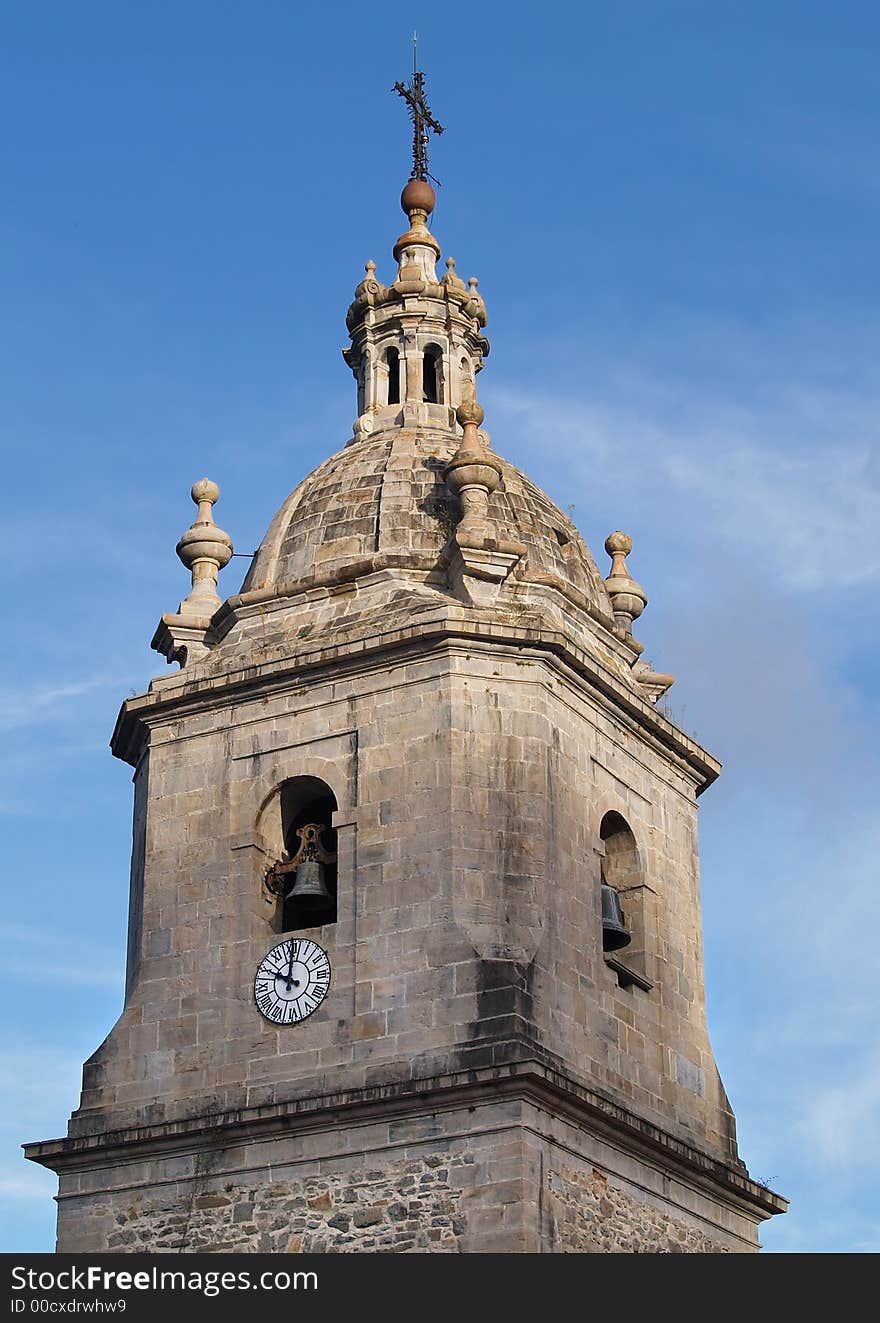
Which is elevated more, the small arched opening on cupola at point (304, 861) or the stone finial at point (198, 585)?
the stone finial at point (198, 585)

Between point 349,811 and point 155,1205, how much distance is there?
15.0 feet

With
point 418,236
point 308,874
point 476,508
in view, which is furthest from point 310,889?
point 418,236

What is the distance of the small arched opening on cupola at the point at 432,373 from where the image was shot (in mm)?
36188

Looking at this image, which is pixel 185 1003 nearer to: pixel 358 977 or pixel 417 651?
pixel 358 977

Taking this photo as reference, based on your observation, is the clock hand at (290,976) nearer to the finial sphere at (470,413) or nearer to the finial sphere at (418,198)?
the finial sphere at (470,413)

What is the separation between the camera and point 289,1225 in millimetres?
28406

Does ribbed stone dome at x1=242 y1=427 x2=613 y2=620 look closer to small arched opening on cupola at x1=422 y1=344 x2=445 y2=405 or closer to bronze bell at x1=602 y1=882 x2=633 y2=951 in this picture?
small arched opening on cupola at x1=422 y1=344 x2=445 y2=405

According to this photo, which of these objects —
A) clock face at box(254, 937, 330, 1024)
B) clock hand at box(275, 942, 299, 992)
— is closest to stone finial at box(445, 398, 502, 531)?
clock face at box(254, 937, 330, 1024)

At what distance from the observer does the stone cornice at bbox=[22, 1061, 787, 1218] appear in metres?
27.9

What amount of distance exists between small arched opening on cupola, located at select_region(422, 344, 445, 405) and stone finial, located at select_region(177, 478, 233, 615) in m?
3.25

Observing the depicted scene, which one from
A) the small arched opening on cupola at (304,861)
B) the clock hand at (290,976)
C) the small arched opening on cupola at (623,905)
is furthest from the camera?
the small arched opening on cupola at (623,905)

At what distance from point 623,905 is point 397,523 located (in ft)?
16.8

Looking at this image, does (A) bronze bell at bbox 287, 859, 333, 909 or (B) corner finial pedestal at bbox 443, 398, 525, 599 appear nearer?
(A) bronze bell at bbox 287, 859, 333, 909

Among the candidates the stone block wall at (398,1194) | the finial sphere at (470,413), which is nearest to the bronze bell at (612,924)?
the stone block wall at (398,1194)
